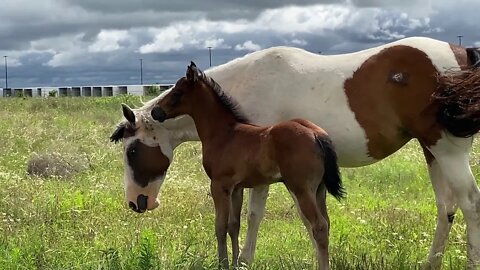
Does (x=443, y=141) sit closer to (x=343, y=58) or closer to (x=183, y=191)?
(x=343, y=58)

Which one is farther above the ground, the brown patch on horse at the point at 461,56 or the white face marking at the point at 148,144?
the brown patch on horse at the point at 461,56

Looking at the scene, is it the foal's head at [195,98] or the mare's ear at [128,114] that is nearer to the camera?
the foal's head at [195,98]

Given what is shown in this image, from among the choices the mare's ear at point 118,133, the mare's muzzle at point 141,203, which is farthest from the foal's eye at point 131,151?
the mare's muzzle at point 141,203

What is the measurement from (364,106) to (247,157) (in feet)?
4.25

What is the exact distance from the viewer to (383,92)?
571 cm

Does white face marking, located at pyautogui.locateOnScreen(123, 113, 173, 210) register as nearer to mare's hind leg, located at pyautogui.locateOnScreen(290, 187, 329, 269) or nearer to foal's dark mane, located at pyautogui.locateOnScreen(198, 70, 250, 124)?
foal's dark mane, located at pyautogui.locateOnScreen(198, 70, 250, 124)

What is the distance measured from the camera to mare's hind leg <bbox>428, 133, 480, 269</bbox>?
5594 mm

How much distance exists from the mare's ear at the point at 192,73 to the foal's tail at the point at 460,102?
1.90 meters

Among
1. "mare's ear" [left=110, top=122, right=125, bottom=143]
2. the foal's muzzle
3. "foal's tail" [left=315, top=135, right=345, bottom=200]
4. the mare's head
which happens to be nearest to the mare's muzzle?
the mare's head

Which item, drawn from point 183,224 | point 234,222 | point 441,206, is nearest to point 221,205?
point 234,222

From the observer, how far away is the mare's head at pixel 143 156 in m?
6.01

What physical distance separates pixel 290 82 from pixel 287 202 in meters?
3.40

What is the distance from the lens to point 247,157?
496 cm

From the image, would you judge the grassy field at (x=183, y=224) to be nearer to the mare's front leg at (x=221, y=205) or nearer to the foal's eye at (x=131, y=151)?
the mare's front leg at (x=221, y=205)
